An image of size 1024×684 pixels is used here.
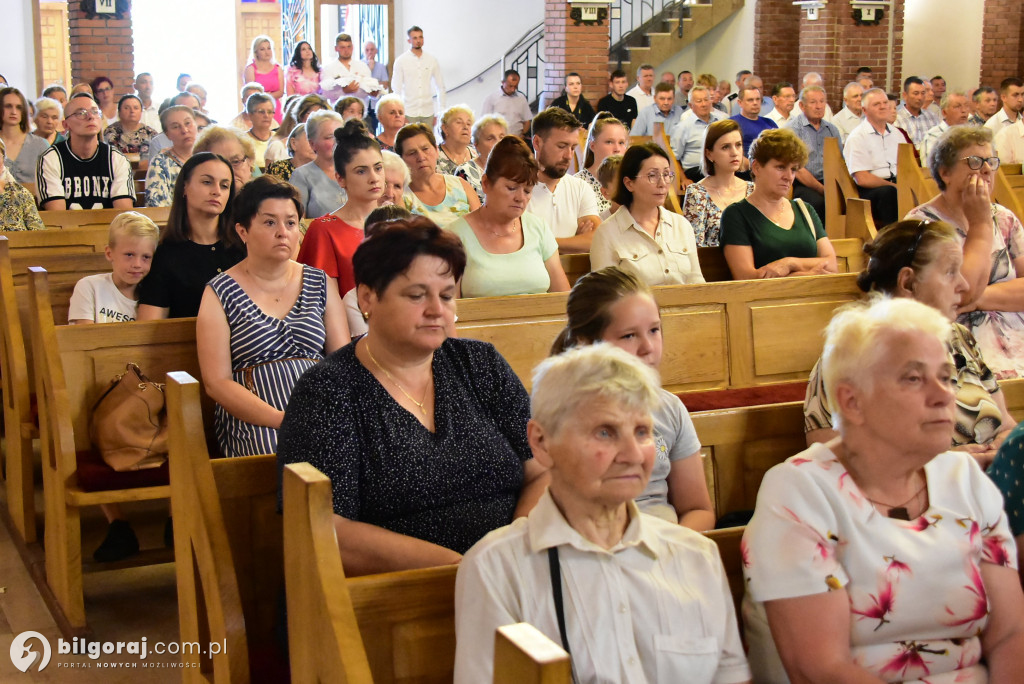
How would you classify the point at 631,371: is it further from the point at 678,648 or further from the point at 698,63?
the point at 698,63

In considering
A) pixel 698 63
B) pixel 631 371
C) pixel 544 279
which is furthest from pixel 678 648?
pixel 698 63

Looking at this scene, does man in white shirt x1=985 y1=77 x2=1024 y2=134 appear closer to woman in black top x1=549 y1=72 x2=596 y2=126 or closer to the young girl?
woman in black top x1=549 y1=72 x2=596 y2=126

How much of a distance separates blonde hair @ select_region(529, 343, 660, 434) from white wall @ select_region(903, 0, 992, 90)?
13.9m

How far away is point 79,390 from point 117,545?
630 millimetres

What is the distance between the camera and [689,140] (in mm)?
10375

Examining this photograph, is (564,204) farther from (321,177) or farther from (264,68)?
(264,68)

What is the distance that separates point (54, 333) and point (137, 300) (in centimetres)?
63

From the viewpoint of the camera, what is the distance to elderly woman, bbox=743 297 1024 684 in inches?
70.6

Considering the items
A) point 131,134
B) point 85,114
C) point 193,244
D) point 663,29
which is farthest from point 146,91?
point 193,244

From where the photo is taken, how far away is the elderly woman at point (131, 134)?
8391 mm

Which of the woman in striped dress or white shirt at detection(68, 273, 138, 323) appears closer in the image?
the woman in striped dress

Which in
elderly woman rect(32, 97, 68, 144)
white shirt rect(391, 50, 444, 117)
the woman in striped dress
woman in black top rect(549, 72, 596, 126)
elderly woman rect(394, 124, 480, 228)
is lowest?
the woman in striped dress

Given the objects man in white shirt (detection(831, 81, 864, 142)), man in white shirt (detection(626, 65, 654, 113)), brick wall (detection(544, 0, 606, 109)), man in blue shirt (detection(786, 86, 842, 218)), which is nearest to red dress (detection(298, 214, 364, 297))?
man in blue shirt (detection(786, 86, 842, 218))

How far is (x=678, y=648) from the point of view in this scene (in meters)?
1.73
